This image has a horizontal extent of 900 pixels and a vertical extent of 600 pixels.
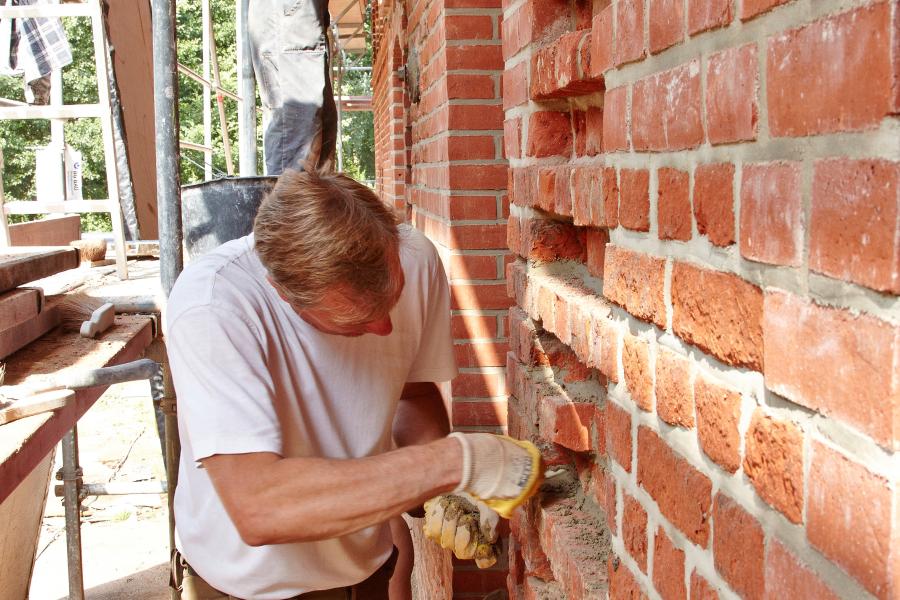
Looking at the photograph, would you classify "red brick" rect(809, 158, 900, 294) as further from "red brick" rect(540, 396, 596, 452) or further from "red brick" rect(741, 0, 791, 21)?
"red brick" rect(540, 396, 596, 452)

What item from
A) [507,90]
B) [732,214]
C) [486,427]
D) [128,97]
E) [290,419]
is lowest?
[486,427]

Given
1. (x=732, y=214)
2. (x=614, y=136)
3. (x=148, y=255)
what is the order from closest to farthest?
(x=732, y=214)
(x=614, y=136)
(x=148, y=255)

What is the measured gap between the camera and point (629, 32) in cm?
124

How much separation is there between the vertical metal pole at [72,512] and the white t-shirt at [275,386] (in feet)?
7.18

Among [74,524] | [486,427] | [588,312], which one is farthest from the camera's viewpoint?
[74,524]

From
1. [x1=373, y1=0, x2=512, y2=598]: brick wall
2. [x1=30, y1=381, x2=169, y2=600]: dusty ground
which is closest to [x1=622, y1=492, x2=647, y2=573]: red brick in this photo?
[x1=373, y1=0, x2=512, y2=598]: brick wall

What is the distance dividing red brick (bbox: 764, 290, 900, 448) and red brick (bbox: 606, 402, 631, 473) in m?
0.48

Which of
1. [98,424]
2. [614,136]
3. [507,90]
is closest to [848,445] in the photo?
[614,136]

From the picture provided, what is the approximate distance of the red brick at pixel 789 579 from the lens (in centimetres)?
80

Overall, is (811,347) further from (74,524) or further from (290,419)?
(74,524)

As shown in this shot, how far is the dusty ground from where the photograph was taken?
5188 millimetres

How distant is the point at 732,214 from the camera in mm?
952

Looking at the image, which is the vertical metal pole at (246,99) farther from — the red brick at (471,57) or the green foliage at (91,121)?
the green foliage at (91,121)

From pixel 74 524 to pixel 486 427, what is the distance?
2.29 m
